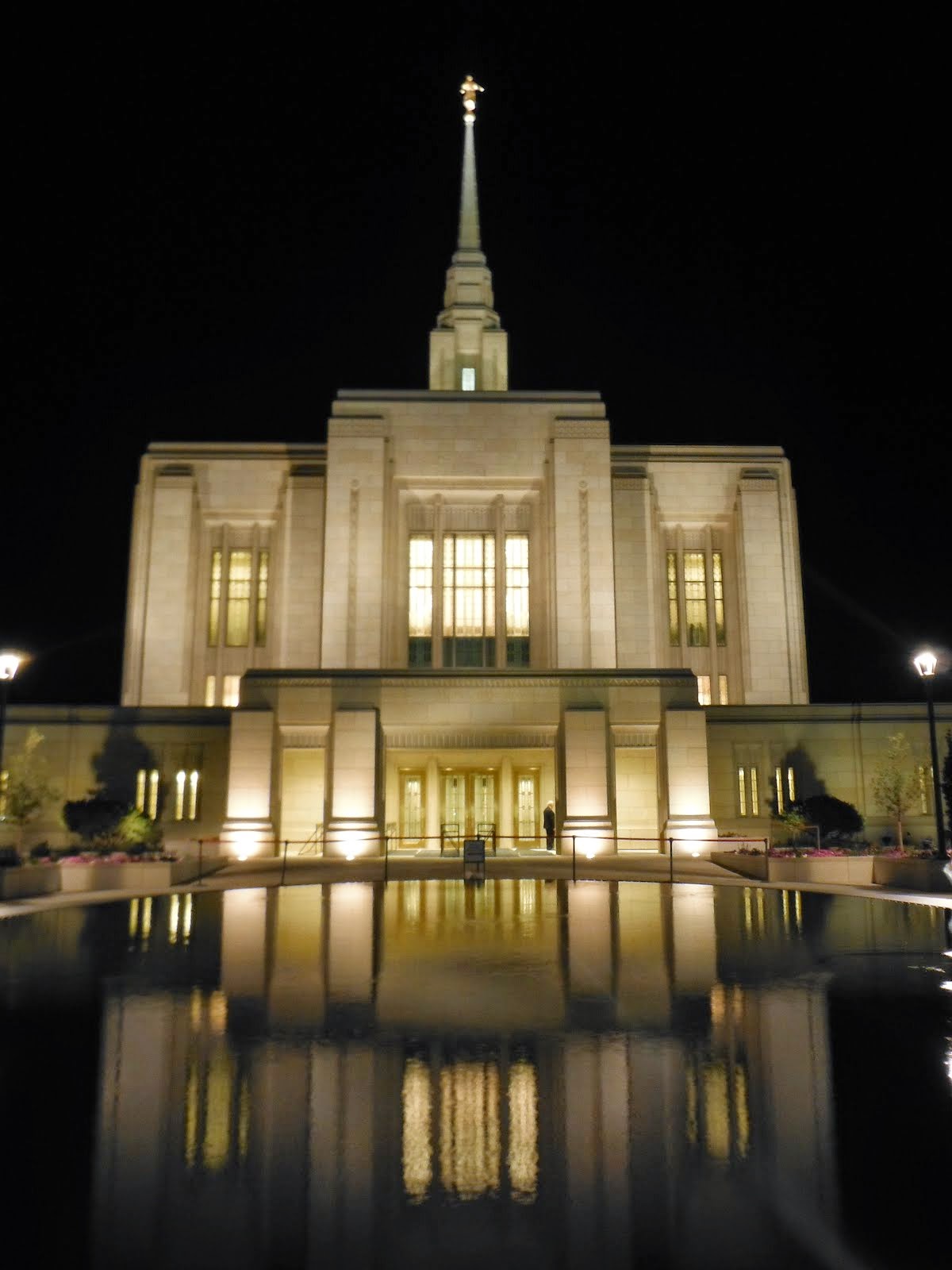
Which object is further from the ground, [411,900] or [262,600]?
[262,600]

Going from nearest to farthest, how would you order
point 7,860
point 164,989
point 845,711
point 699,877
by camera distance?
point 164,989, point 7,860, point 699,877, point 845,711

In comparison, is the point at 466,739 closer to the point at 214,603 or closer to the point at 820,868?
the point at 820,868

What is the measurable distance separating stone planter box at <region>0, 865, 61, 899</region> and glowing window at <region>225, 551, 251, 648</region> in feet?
78.9

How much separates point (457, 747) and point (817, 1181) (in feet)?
90.4

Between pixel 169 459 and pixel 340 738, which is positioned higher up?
pixel 169 459

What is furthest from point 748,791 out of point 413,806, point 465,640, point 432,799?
point 465,640

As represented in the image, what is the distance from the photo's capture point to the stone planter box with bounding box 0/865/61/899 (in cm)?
1928

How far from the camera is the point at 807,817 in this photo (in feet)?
99.0

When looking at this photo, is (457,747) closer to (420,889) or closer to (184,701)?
(420,889)

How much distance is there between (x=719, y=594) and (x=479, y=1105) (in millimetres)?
42371

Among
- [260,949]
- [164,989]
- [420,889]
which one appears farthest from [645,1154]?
[420,889]

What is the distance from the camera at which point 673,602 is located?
46.2 metres

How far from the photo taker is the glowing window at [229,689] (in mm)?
43844

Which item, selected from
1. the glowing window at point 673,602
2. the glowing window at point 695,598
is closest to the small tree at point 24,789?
the glowing window at point 673,602
